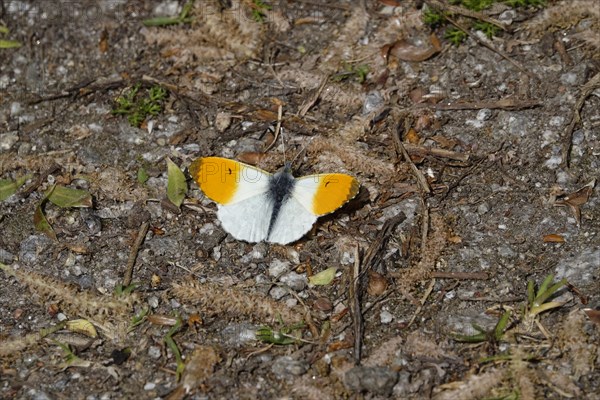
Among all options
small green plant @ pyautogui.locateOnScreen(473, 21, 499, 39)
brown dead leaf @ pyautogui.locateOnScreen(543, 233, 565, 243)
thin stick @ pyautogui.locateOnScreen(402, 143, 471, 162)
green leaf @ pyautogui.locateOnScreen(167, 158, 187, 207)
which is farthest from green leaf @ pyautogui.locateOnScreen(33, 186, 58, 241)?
small green plant @ pyautogui.locateOnScreen(473, 21, 499, 39)

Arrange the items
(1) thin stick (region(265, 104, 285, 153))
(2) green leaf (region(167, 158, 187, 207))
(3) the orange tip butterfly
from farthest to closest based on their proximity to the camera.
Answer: (1) thin stick (region(265, 104, 285, 153)) < (2) green leaf (region(167, 158, 187, 207)) < (3) the orange tip butterfly

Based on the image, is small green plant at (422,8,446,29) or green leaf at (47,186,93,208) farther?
small green plant at (422,8,446,29)

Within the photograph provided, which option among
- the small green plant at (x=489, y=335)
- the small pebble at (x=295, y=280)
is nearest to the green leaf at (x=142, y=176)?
the small pebble at (x=295, y=280)

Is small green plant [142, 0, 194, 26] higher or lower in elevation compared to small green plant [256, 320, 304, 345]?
higher

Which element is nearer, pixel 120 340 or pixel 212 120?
pixel 120 340

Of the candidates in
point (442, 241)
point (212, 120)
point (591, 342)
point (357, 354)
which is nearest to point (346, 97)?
point (212, 120)

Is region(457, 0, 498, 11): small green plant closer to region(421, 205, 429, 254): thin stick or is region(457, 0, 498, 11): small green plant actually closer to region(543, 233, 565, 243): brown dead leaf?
region(421, 205, 429, 254): thin stick

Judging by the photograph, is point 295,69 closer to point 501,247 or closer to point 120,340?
point 501,247
